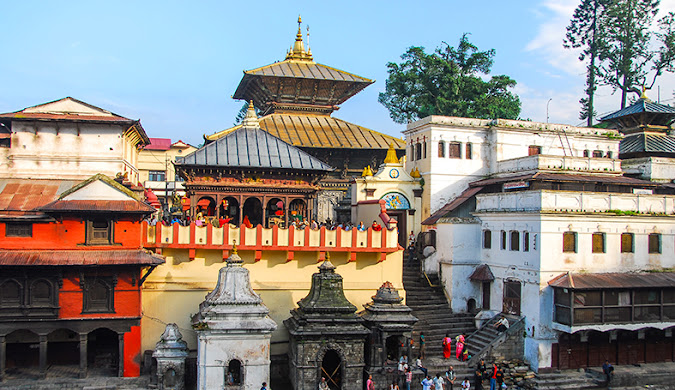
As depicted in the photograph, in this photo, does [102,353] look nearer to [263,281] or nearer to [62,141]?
[263,281]

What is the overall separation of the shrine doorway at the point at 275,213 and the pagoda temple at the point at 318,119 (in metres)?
4.64

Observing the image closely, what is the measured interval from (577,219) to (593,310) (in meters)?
3.59

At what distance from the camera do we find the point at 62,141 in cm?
2922

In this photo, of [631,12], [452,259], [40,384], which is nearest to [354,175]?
[452,259]

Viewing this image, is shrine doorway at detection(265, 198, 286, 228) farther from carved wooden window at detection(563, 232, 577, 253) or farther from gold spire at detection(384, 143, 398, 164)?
carved wooden window at detection(563, 232, 577, 253)

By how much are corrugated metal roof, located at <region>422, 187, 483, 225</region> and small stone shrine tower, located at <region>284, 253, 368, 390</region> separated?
27.6 feet

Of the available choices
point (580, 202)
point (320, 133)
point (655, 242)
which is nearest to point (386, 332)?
point (580, 202)

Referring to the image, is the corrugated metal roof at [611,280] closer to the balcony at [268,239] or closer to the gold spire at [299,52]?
the balcony at [268,239]

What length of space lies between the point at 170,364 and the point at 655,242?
2022cm

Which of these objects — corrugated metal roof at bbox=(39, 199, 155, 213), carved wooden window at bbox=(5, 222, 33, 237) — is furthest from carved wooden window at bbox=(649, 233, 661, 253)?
carved wooden window at bbox=(5, 222, 33, 237)

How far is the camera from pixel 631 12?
5091cm

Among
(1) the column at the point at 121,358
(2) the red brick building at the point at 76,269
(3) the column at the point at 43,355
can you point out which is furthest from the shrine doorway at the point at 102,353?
→ (3) the column at the point at 43,355

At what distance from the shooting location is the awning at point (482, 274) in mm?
29172

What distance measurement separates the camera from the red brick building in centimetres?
2366
